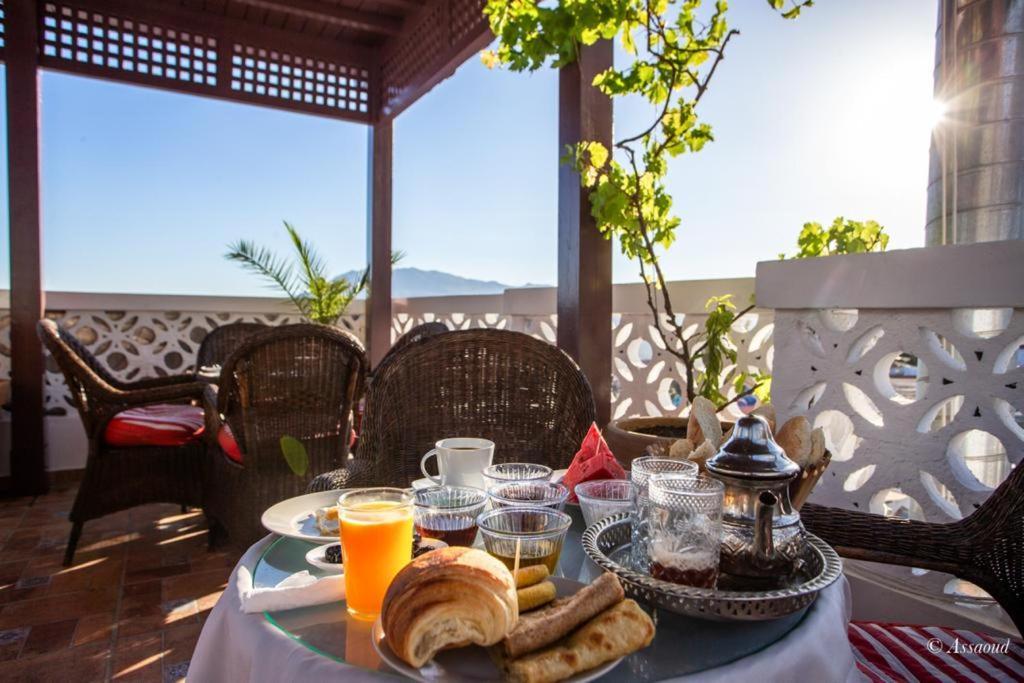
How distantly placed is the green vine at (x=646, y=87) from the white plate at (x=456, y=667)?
183 cm

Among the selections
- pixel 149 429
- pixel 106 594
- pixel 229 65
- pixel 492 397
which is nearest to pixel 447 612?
pixel 492 397

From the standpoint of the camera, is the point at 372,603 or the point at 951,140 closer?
the point at 372,603

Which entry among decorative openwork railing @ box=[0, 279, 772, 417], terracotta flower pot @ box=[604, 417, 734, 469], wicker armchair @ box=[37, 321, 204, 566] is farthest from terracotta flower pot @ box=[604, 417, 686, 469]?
wicker armchair @ box=[37, 321, 204, 566]

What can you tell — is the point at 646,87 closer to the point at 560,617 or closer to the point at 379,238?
the point at 560,617

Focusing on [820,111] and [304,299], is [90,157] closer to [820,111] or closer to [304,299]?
[304,299]

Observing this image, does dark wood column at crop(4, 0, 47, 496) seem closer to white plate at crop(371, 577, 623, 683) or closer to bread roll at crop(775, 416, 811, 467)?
white plate at crop(371, 577, 623, 683)

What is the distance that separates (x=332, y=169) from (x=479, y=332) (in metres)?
22.5

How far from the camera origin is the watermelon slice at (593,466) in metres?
1.03

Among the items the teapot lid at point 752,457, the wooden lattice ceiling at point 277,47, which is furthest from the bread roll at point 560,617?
the wooden lattice ceiling at point 277,47

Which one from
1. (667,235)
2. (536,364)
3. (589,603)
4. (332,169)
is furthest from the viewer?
(332,169)

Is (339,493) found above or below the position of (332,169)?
below

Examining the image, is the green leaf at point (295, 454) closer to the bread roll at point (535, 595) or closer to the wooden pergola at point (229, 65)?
the wooden pergola at point (229, 65)

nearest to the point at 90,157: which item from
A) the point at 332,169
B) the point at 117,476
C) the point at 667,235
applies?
the point at 332,169

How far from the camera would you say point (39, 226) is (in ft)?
12.8
